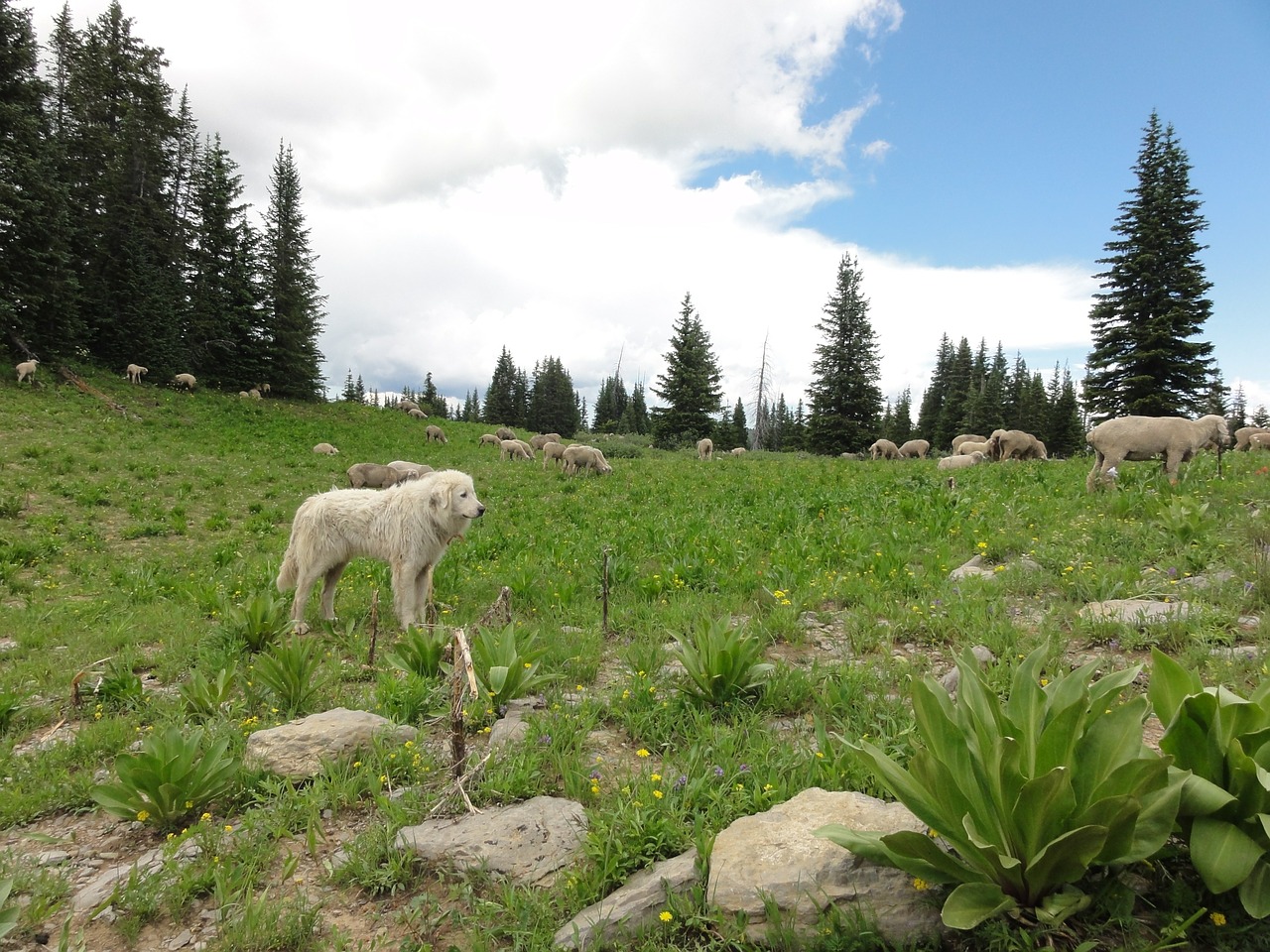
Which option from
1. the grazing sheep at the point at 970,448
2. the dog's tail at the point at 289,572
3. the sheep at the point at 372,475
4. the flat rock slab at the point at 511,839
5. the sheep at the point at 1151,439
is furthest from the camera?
the grazing sheep at the point at 970,448

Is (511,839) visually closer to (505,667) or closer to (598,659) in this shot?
(505,667)

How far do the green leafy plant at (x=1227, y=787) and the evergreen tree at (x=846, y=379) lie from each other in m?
44.3

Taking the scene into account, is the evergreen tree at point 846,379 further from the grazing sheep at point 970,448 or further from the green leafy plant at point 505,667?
the green leafy plant at point 505,667

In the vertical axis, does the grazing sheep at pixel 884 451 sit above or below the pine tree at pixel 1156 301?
below

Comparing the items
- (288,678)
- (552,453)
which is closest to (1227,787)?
(288,678)

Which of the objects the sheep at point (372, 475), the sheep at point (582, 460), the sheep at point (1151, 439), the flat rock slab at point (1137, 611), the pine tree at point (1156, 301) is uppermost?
the pine tree at point (1156, 301)

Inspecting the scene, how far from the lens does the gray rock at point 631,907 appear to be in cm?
249

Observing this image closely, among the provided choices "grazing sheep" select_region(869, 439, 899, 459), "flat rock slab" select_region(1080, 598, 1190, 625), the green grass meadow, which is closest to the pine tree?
"grazing sheep" select_region(869, 439, 899, 459)

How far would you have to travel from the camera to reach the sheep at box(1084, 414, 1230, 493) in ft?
32.3

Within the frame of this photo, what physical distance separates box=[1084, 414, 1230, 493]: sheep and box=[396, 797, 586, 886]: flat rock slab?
10.5 m

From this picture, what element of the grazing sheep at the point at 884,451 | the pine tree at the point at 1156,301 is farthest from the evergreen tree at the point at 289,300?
the pine tree at the point at 1156,301

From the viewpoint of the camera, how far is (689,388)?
4953 centimetres

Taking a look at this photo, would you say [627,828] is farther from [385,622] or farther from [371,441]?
[371,441]

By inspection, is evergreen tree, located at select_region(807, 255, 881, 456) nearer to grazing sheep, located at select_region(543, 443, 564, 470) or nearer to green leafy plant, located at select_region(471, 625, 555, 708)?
grazing sheep, located at select_region(543, 443, 564, 470)
